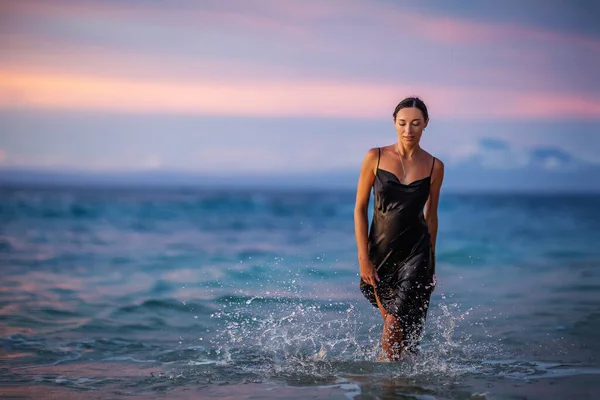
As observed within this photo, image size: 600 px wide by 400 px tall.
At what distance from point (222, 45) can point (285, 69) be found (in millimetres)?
1029

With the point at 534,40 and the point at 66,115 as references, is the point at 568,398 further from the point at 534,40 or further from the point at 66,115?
the point at 66,115

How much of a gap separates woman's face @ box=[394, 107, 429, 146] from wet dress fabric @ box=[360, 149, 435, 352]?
155 millimetres

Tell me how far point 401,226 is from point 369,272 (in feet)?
0.79

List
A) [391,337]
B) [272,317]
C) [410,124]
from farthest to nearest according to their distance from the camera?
[272,317], [391,337], [410,124]

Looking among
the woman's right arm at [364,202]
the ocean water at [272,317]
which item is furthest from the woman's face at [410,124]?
the ocean water at [272,317]

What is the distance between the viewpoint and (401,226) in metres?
3.69

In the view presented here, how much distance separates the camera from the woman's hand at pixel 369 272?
3.70 m

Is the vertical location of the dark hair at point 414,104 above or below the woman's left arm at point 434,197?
above

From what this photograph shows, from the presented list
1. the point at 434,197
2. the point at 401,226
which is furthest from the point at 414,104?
the point at 401,226

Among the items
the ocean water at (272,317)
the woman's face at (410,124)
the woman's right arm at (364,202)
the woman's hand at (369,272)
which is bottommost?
the ocean water at (272,317)

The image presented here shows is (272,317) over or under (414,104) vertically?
under

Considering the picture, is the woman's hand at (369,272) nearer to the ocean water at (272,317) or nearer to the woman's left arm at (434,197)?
the woman's left arm at (434,197)

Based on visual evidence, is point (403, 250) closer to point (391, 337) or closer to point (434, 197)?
point (434, 197)

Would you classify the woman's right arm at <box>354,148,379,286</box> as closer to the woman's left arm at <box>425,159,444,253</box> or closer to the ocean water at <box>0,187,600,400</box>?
the woman's left arm at <box>425,159,444,253</box>
